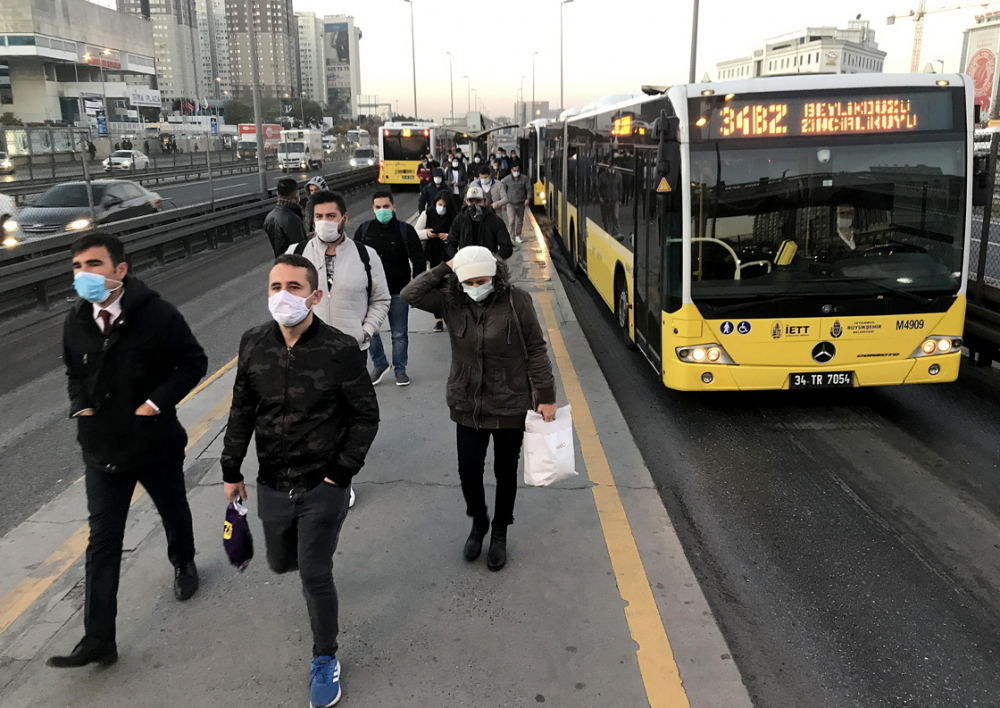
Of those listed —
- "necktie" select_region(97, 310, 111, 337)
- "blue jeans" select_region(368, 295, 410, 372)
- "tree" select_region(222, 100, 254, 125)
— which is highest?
"tree" select_region(222, 100, 254, 125)

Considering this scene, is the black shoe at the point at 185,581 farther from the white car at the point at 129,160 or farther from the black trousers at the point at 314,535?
the white car at the point at 129,160

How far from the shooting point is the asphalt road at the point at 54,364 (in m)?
5.85

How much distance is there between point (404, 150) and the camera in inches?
1564

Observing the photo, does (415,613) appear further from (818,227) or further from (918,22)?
(918,22)

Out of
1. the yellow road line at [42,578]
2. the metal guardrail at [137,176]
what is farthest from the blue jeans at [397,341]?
the metal guardrail at [137,176]

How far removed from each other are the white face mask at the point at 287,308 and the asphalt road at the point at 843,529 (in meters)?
2.46

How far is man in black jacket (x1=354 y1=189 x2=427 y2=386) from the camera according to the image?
24.7 ft

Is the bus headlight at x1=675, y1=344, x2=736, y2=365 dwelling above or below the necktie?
below

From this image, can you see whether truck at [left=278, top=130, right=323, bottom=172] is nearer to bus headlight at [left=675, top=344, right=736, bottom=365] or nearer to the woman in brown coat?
bus headlight at [left=675, top=344, right=736, bottom=365]

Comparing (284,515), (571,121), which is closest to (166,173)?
(571,121)

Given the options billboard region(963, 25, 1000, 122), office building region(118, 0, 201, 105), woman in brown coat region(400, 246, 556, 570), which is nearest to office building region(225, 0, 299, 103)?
office building region(118, 0, 201, 105)

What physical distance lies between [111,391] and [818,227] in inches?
210

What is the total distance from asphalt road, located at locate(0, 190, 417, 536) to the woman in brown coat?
3082 mm

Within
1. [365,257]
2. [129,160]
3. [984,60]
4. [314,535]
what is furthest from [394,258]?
[984,60]
